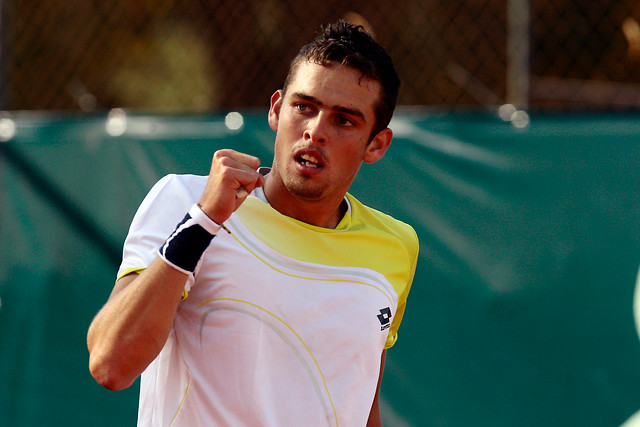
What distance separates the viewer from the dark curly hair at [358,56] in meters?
2.27

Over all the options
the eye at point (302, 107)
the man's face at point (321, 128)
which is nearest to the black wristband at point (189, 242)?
the man's face at point (321, 128)

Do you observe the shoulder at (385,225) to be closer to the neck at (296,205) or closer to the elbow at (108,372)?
A: the neck at (296,205)

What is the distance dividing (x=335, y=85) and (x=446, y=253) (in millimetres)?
1658

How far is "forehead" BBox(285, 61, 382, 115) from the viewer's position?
2.21 metres

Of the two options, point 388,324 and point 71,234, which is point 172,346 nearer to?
point 388,324

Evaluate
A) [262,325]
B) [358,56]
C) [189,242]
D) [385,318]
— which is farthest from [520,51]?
[189,242]

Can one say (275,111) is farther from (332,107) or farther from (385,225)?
(385,225)

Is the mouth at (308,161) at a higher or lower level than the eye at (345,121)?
lower

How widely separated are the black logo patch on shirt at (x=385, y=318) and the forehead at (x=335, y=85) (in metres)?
0.64

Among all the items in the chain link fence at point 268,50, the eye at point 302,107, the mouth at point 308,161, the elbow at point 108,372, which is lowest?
Result: the elbow at point 108,372

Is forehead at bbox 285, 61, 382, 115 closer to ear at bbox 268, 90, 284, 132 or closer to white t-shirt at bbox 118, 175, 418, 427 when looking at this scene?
ear at bbox 268, 90, 284, 132

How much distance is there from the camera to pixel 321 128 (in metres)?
2.17

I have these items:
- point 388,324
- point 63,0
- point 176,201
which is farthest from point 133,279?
point 63,0

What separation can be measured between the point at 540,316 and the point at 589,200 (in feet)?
1.98
